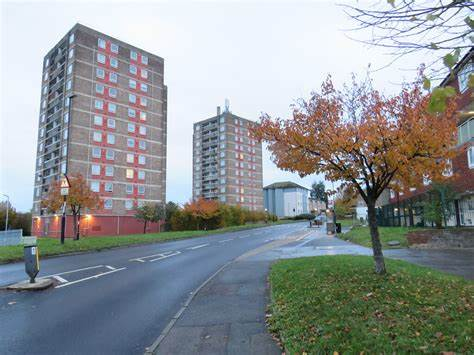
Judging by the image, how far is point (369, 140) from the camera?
7383 millimetres

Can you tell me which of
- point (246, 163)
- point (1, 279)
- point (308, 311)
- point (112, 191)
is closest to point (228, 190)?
point (246, 163)

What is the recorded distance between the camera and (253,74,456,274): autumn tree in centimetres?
741

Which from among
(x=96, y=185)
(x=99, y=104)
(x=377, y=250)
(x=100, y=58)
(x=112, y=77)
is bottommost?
(x=377, y=250)

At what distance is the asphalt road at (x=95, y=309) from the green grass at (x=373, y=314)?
2596 mm

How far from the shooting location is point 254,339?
17.2 feet

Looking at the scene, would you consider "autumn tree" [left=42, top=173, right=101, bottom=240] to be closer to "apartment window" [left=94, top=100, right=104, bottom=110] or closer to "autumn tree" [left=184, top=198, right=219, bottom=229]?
"autumn tree" [left=184, top=198, right=219, bottom=229]

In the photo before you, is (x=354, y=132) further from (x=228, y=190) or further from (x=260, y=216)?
(x=228, y=190)

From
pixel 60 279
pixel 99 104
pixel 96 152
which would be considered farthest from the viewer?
pixel 99 104

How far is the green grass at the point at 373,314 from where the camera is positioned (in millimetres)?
4082

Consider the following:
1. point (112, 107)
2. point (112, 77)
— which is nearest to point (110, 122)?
point (112, 107)

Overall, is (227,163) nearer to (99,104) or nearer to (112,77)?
(112,77)

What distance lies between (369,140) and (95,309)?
24.7ft

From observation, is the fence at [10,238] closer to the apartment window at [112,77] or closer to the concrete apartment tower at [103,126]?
the concrete apartment tower at [103,126]

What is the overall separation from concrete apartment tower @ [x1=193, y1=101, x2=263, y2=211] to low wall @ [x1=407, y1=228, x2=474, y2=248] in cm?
7684
